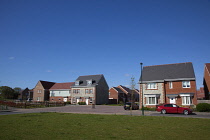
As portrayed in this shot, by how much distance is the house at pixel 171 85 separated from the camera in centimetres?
3328

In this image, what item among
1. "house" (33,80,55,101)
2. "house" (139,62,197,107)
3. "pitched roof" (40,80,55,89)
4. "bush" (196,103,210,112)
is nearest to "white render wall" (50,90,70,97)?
"house" (33,80,55,101)

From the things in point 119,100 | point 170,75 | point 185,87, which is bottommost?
point 119,100

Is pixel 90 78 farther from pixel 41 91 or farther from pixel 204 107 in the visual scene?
pixel 204 107

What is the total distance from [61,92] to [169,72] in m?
43.7

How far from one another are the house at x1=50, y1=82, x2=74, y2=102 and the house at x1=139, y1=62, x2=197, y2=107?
36.1 m

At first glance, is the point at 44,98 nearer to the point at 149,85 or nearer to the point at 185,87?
the point at 149,85

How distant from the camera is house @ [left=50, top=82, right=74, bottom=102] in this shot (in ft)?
217

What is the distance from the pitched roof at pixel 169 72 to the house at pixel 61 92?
116 feet

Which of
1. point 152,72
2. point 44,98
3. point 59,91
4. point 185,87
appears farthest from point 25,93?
point 185,87

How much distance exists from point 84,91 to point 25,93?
6468cm

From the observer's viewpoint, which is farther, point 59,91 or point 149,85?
point 59,91

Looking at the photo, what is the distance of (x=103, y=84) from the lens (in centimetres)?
6412

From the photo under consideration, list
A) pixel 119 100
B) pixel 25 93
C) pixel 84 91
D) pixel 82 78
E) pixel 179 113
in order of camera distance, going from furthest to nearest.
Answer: pixel 25 93, pixel 119 100, pixel 82 78, pixel 84 91, pixel 179 113

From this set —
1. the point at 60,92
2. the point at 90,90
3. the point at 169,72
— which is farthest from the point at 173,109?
the point at 60,92
